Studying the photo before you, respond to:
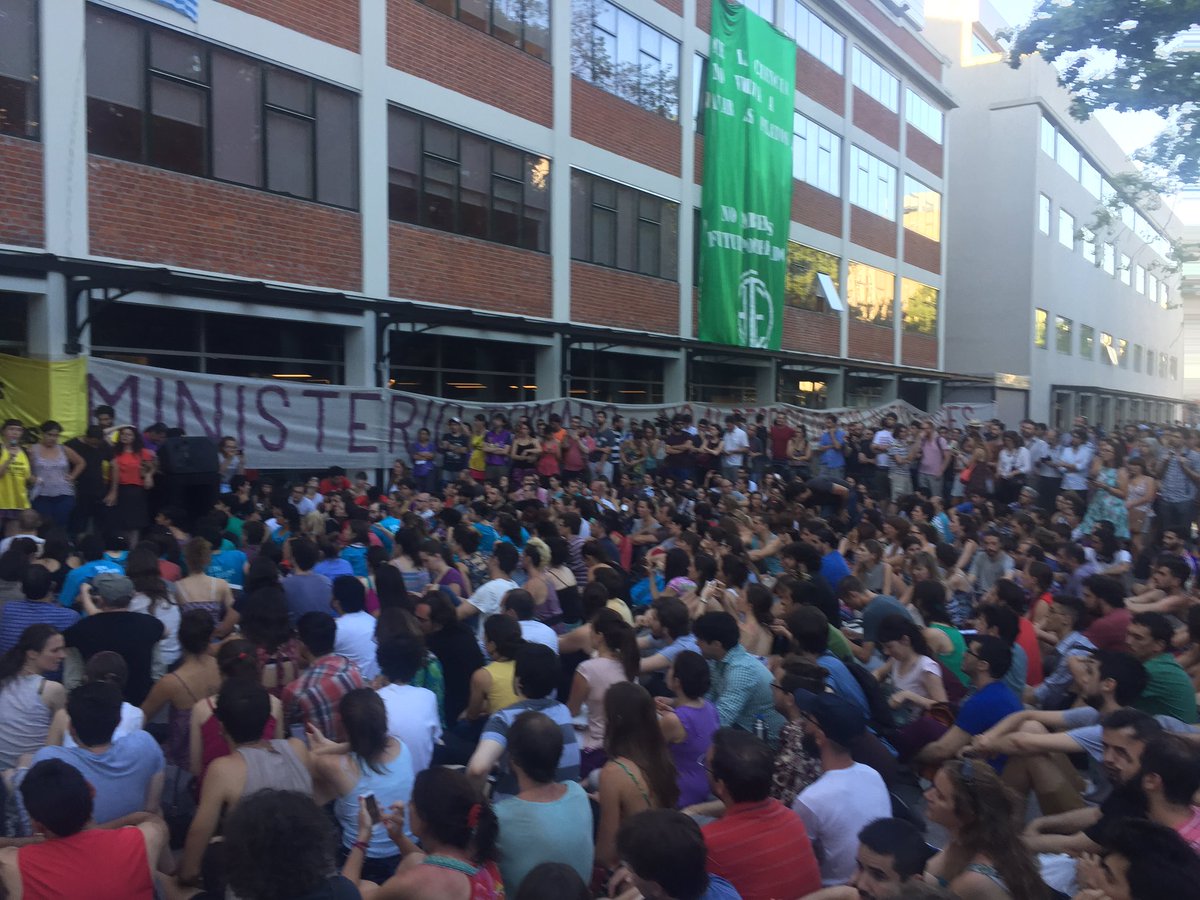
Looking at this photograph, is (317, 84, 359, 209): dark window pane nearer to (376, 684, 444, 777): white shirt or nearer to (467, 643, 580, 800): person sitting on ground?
(376, 684, 444, 777): white shirt

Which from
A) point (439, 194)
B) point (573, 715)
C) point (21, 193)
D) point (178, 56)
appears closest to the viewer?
point (573, 715)

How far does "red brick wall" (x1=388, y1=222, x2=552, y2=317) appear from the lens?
16.7m

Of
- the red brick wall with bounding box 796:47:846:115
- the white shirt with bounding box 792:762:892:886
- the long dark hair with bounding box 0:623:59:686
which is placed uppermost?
the red brick wall with bounding box 796:47:846:115

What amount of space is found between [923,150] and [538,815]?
1529 inches

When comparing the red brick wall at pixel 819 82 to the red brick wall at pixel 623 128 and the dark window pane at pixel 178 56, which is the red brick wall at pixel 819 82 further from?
the dark window pane at pixel 178 56

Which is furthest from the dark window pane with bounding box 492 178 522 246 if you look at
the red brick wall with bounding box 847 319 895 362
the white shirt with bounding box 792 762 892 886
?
the red brick wall with bounding box 847 319 895 362

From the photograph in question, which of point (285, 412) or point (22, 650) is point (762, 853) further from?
point (285, 412)

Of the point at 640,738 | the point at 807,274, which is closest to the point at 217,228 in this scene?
the point at 640,738

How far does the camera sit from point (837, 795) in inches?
164

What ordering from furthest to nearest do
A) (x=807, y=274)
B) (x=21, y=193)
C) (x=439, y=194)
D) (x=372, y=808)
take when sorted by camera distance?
(x=807, y=274) < (x=439, y=194) < (x=21, y=193) < (x=372, y=808)

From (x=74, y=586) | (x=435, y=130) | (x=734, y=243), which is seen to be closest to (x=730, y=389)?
(x=734, y=243)

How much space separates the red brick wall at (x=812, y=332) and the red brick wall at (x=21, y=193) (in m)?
20.2

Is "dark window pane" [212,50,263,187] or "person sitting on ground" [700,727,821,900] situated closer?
"person sitting on ground" [700,727,821,900]

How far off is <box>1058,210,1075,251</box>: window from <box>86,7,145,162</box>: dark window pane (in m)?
41.8
